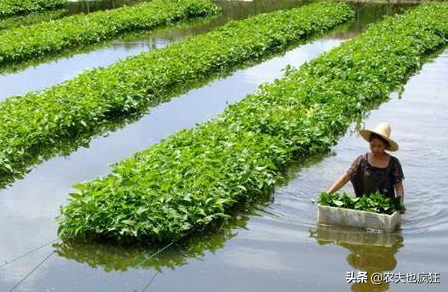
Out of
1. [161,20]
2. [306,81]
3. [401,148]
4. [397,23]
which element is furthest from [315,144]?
[161,20]

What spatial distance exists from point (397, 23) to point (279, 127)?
15.1 metres

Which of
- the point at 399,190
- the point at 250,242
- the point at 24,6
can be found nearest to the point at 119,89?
the point at 250,242

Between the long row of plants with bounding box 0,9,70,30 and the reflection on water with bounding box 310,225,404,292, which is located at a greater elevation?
the reflection on water with bounding box 310,225,404,292

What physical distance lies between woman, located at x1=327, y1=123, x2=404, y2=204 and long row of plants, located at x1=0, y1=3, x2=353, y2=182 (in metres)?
5.22

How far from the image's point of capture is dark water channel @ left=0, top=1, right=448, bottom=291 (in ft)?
26.7

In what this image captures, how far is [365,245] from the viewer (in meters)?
8.90

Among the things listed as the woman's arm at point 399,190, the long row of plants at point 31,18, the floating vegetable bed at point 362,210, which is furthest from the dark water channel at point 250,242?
the long row of plants at point 31,18

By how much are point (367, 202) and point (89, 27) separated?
1834 cm

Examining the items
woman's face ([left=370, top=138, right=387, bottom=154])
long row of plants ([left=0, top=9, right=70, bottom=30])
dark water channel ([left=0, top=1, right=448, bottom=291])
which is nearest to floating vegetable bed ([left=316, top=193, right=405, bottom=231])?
dark water channel ([left=0, top=1, right=448, bottom=291])

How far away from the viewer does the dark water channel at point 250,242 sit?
8133 millimetres

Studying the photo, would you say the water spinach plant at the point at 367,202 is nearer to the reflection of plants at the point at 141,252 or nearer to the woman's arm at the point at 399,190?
the woman's arm at the point at 399,190

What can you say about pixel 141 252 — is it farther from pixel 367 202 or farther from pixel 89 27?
pixel 89 27

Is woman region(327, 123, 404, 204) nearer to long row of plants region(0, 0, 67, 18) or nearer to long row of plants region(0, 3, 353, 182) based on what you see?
long row of plants region(0, 3, 353, 182)

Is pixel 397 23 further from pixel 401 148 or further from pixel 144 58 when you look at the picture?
pixel 401 148
